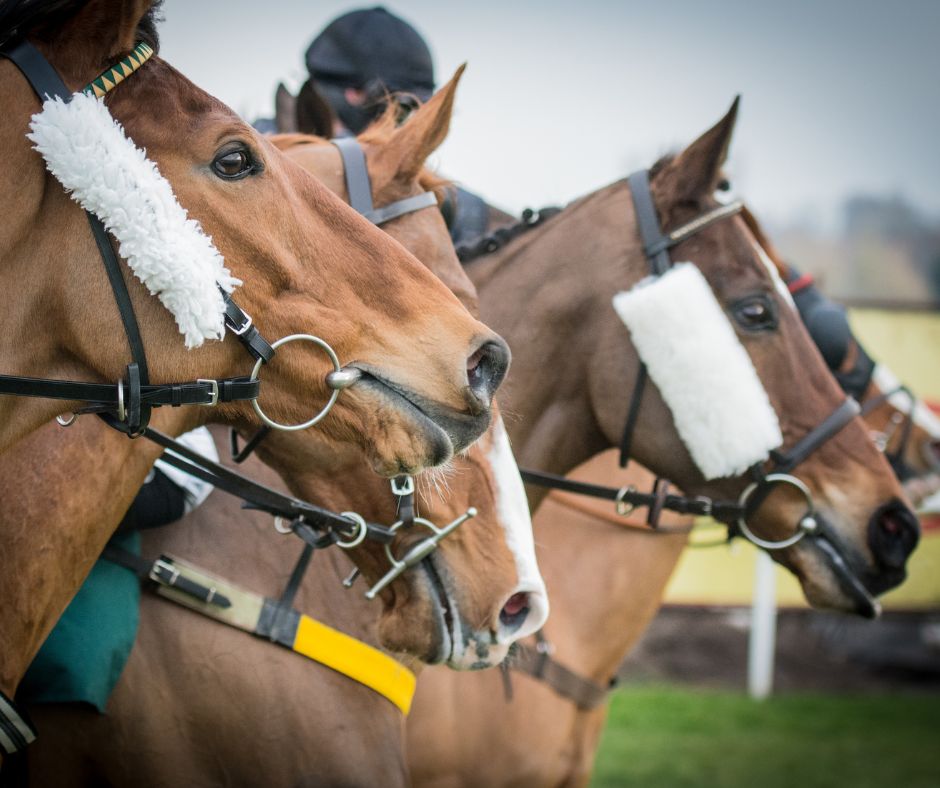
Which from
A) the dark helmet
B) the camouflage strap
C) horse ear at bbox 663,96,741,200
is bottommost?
the camouflage strap

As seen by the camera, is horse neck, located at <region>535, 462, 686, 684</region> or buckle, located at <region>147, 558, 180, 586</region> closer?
buckle, located at <region>147, 558, 180, 586</region>

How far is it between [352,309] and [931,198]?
12735 millimetres

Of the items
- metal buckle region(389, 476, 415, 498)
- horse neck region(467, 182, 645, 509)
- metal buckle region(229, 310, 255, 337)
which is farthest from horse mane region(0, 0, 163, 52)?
horse neck region(467, 182, 645, 509)

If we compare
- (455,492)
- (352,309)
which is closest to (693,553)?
(455,492)

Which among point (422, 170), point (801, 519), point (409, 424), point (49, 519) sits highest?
point (422, 170)

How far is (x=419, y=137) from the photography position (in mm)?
2623

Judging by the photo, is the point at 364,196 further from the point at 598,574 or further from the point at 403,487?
the point at 598,574

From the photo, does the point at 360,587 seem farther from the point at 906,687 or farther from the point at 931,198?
the point at 931,198

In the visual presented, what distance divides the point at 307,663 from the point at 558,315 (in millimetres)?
1312

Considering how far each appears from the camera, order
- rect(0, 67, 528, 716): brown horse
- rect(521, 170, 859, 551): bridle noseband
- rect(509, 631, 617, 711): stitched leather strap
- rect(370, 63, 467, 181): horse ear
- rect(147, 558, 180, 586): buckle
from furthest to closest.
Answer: rect(509, 631, 617, 711): stitched leather strap → rect(521, 170, 859, 551): bridle noseband → rect(370, 63, 467, 181): horse ear → rect(147, 558, 180, 586): buckle → rect(0, 67, 528, 716): brown horse

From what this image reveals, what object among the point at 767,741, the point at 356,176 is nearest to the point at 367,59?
the point at 356,176

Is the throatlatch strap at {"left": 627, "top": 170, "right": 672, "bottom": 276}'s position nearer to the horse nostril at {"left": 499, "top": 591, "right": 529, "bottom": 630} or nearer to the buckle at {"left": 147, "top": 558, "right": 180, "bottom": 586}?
the horse nostril at {"left": 499, "top": 591, "right": 529, "bottom": 630}

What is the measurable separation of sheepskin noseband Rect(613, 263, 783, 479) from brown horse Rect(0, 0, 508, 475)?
3.96 ft

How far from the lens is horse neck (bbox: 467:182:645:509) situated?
3.07 metres
